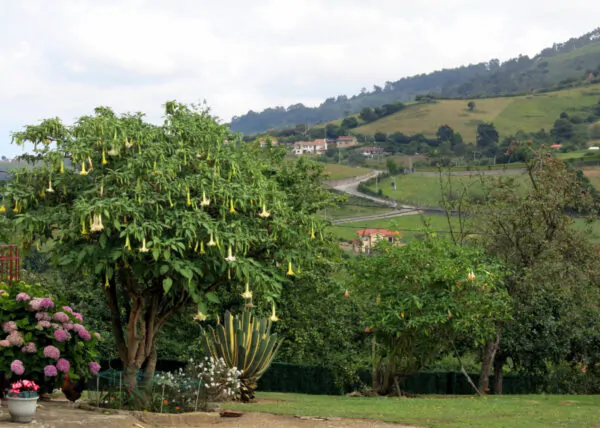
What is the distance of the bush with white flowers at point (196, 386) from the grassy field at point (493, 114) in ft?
494

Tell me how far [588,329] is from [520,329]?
9.03 ft

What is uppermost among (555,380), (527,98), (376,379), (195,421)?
(527,98)

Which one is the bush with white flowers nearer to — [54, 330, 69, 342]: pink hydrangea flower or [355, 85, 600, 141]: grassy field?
[54, 330, 69, 342]: pink hydrangea flower

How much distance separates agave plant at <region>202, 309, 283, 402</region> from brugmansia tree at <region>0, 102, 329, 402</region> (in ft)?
8.19

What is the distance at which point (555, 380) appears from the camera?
28.3 meters

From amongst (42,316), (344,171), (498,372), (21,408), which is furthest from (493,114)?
(21,408)

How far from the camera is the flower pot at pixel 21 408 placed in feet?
34.2

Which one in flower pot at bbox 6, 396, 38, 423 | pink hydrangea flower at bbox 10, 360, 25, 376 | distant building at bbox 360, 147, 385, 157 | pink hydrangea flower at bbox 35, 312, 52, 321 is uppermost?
distant building at bbox 360, 147, 385, 157

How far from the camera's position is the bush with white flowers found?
13.2 m

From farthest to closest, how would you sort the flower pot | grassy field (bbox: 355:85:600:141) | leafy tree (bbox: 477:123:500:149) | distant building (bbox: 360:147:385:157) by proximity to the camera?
1. grassy field (bbox: 355:85:600:141)
2. distant building (bbox: 360:147:385:157)
3. leafy tree (bbox: 477:123:500:149)
4. the flower pot

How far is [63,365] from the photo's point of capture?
11.5 meters

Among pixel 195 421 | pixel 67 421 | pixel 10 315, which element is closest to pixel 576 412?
pixel 195 421

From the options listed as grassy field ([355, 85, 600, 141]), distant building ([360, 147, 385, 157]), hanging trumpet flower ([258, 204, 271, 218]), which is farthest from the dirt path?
grassy field ([355, 85, 600, 141])

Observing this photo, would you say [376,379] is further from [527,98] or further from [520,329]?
[527,98]
